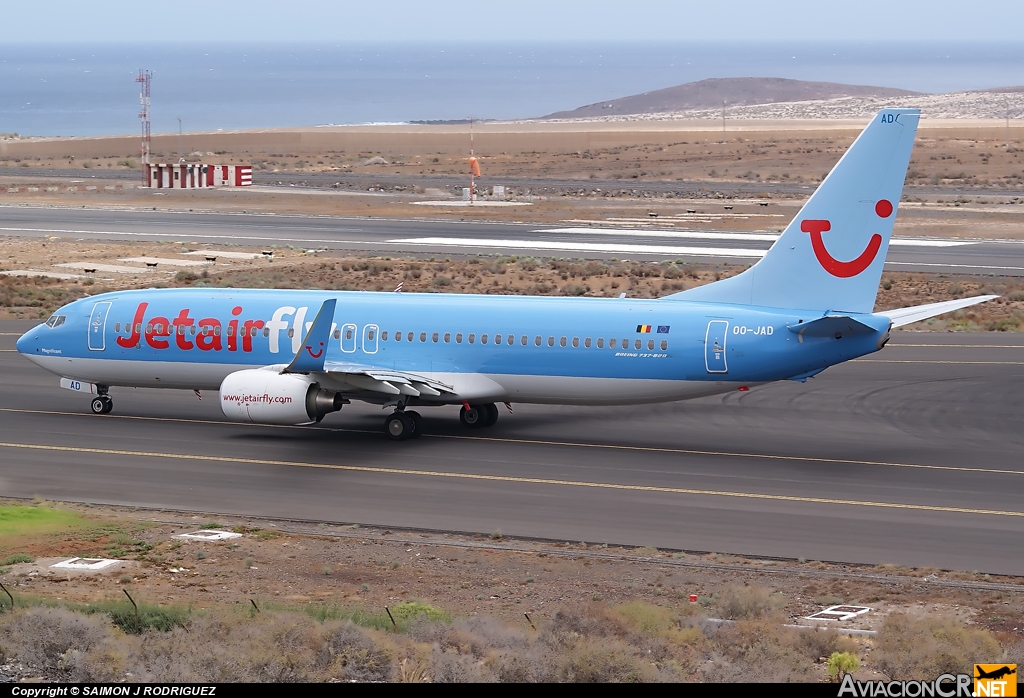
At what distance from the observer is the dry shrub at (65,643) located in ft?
52.9

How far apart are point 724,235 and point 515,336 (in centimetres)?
5315

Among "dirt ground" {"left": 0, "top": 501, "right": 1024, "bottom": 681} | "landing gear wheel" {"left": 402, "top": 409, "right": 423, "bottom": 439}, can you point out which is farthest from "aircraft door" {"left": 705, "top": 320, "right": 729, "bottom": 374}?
"dirt ground" {"left": 0, "top": 501, "right": 1024, "bottom": 681}

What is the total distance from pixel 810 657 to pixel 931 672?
1636mm

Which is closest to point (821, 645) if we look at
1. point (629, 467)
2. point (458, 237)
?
point (629, 467)

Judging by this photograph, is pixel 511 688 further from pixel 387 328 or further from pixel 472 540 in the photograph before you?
pixel 387 328

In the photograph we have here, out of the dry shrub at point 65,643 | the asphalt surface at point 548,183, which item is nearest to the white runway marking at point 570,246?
the asphalt surface at point 548,183

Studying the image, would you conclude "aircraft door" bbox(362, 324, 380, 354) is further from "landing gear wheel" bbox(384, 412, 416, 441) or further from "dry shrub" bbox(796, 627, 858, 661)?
"dry shrub" bbox(796, 627, 858, 661)

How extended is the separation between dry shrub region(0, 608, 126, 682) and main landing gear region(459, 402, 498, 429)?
19.6 meters

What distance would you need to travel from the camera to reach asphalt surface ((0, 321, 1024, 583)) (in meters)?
27.4

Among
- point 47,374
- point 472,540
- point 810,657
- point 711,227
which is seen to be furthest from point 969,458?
point 711,227

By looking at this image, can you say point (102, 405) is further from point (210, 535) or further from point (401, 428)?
point (210, 535)

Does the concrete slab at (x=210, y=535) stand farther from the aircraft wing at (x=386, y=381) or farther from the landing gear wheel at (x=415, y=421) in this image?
the landing gear wheel at (x=415, y=421)

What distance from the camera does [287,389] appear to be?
33781 mm
